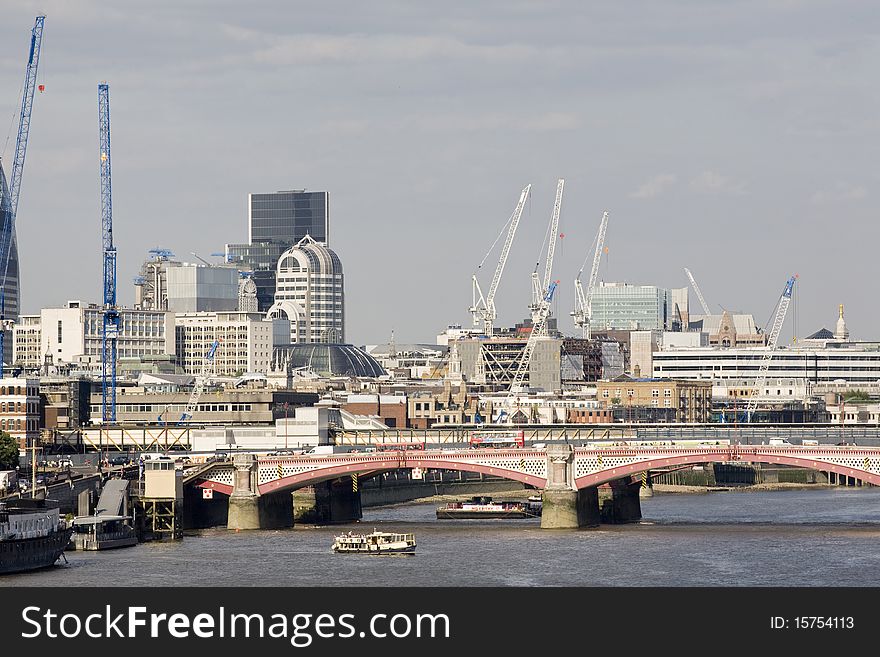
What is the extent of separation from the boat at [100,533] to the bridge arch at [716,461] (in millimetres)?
29003

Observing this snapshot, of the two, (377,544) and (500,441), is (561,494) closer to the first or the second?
(377,544)

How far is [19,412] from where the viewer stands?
16762 centimetres

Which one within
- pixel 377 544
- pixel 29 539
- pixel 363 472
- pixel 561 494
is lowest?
pixel 377 544

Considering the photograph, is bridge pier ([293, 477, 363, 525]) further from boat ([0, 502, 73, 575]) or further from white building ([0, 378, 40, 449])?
boat ([0, 502, 73, 575])

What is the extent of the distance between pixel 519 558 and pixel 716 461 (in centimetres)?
2325

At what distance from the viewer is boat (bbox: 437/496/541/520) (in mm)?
153750

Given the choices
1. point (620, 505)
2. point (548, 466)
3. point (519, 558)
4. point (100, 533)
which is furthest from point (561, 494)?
point (100, 533)

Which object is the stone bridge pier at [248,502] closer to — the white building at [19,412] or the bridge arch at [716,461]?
the bridge arch at [716,461]

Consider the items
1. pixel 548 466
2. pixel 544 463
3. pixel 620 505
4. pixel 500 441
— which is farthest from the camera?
pixel 500 441

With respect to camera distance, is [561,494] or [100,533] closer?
[100,533]

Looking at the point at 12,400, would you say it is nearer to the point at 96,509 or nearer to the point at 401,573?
the point at 96,509

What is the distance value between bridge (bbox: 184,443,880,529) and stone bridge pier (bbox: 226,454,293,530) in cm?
6

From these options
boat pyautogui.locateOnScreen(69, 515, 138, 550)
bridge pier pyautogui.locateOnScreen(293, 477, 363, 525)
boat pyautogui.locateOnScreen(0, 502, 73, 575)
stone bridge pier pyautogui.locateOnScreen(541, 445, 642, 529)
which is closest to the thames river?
boat pyautogui.locateOnScreen(0, 502, 73, 575)

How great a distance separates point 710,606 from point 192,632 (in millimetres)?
16957
